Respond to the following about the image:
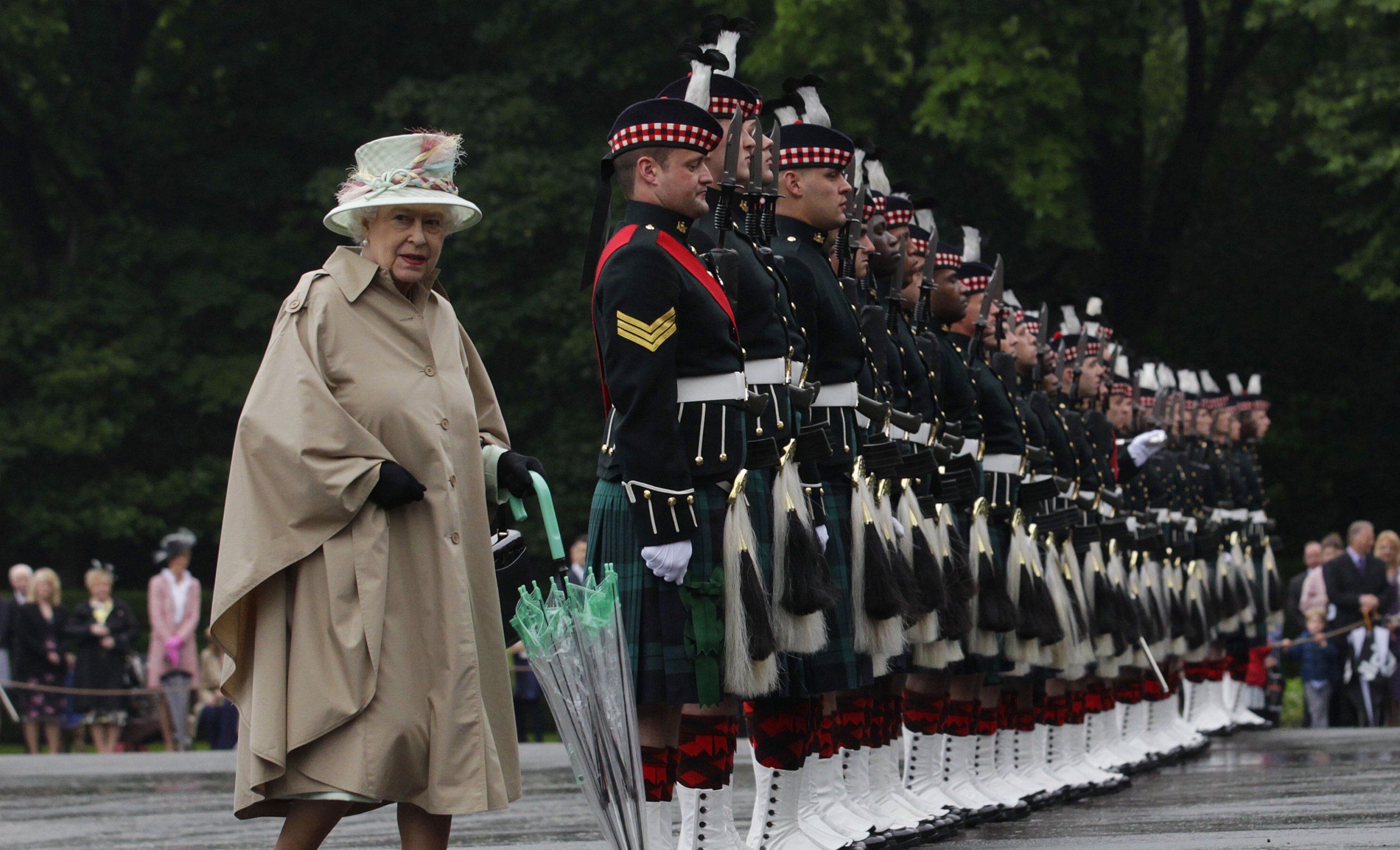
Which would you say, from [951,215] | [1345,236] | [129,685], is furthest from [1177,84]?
[129,685]

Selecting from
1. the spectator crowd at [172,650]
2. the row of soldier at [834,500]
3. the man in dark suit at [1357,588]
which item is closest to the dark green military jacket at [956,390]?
the row of soldier at [834,500]

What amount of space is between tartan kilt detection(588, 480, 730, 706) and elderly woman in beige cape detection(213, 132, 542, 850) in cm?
95

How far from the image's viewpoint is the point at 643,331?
6664 millimetres

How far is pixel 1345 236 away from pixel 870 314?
69.5 feet

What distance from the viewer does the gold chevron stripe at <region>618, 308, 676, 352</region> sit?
6.66m

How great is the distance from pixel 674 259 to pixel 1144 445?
7.61 metres

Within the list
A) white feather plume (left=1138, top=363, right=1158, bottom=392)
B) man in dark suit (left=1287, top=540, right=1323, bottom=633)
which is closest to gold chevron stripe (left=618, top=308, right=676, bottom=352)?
white feather plume (left=1138, top=363, right=1158, bottom=392)

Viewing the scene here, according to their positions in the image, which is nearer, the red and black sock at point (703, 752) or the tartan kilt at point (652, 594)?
the tartan kilt at point (652, 594)

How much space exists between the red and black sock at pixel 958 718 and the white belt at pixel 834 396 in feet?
6.93

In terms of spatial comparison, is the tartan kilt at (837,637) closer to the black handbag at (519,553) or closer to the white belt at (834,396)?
the white belt at (834,396)

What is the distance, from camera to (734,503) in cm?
698

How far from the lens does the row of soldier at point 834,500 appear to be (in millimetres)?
6777

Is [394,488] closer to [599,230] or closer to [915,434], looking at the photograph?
[599,230]

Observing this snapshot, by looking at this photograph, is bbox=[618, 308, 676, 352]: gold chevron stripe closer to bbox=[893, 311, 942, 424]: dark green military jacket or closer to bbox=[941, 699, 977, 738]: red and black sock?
bbox=[893, 311, 942, 424]: dark green military jacket
